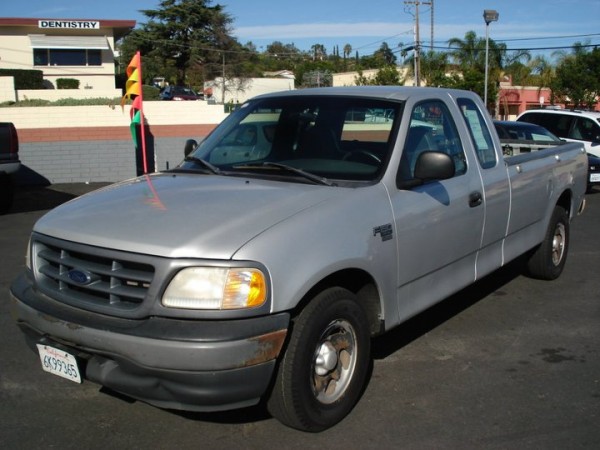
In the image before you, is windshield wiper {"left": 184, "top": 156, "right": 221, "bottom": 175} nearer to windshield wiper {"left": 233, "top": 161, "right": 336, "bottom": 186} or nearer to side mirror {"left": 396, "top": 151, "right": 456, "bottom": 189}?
windshield wiper {"left": 233, "top": 161, "right": 336, "bottom": 186}

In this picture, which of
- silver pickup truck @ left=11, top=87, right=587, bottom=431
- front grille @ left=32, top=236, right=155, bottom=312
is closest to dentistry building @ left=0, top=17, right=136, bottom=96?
silver pickup truck @ left=11, top=87, right=587, bottom=431

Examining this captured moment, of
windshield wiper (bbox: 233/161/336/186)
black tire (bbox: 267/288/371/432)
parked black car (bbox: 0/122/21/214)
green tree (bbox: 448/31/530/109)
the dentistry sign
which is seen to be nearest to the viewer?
black tire (bbox: 267/288/371/432)

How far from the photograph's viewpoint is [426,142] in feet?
15.5

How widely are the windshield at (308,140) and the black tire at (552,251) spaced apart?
278 centimetres

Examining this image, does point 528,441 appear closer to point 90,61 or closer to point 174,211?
point 174,211

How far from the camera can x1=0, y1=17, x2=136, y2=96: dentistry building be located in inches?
1485

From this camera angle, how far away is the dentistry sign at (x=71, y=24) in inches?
1490

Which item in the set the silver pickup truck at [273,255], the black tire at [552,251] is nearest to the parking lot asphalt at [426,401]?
the silver pickup truck at [273,255]

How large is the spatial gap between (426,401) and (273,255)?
1.59 metres

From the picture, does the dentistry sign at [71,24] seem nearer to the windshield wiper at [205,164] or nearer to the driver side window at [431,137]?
the windshield wiper at [205,164]

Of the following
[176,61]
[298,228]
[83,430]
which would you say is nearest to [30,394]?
[83,430]

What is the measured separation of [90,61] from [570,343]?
38.6 meters

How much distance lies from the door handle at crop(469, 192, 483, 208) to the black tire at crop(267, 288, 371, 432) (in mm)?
1487

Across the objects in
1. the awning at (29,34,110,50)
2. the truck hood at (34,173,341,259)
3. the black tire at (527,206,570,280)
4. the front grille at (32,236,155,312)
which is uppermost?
the awning at (29,34,110,50)
